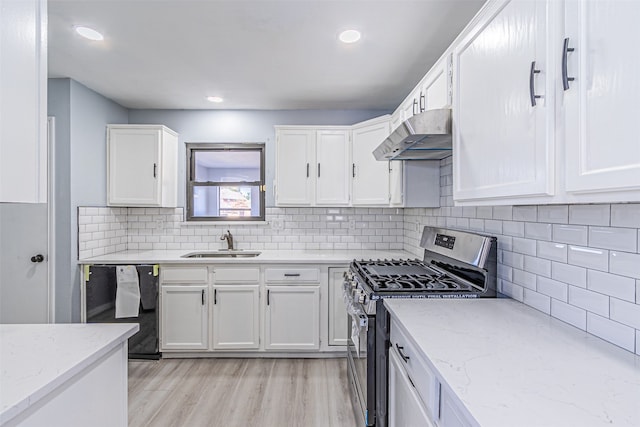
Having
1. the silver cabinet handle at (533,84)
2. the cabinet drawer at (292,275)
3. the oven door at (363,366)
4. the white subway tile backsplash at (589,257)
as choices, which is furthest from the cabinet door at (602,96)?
the cabinet drawer at (292,275)

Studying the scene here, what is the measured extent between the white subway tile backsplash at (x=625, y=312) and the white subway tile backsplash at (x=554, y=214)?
35 centimetres

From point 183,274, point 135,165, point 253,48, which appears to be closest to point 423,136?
point 253,48

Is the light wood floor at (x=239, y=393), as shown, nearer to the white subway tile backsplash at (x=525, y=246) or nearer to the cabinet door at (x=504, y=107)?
the white subway tile backsplash at (x=525, y=246)

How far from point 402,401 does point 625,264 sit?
3.11 ft

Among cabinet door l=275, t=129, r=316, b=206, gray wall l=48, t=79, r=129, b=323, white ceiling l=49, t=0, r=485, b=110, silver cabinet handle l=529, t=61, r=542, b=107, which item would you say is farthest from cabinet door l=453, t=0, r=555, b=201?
gray wall l=48, t=79, r=129, b=323

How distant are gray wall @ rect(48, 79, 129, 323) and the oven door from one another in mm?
2487

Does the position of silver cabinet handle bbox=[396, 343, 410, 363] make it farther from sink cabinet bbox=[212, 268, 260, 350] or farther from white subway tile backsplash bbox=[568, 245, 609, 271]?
sink cabinet bbox=[212, 268, 260, 350]

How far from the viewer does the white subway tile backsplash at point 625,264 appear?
102 centimetres

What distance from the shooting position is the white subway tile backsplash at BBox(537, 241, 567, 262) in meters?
1.33

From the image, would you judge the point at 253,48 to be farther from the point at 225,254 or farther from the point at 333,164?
the point at 225,254

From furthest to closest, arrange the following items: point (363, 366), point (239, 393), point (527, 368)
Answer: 1. point (239, 393)
2. point (363, 366)
3. point (527, 368)

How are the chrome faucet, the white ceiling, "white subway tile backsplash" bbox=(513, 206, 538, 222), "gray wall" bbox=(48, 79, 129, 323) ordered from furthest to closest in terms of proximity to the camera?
the chrome faucet
"gray wall" bbox=(48, 79, 129, 323)
the white ceiling
"white subway tile backsplash" bbox=(513, 206, 538, 222)

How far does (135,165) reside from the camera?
329 cm

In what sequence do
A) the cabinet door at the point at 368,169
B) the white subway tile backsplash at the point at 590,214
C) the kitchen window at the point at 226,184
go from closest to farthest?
the white subway tile backsplash at the point at 590,214
the cabinet door at the point at 368,169
the kitchen window at the point at 226,184
